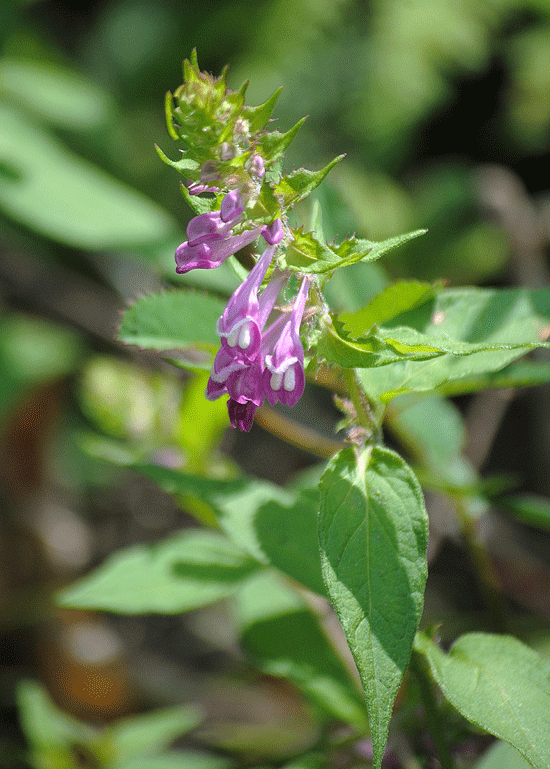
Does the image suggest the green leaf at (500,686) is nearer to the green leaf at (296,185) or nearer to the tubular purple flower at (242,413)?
the tubular purple flower at (242,413)

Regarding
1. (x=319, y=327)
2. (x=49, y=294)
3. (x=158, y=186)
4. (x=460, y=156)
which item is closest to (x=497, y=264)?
(x=460, y=156)

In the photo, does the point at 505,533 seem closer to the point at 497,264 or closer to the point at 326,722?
the point at 326,722

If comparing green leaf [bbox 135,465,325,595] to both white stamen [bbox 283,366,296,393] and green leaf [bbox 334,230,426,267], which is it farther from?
green leaf [bbox 334,230,426,267]

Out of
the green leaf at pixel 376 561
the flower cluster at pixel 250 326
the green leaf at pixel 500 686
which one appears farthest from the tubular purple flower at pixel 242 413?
the green leaf at pixel 500 686

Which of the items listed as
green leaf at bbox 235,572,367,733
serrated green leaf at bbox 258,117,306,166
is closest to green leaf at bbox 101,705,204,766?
green leaf at bbox 235,572,367,733

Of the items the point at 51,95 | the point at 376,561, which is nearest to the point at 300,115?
the point at 51,95

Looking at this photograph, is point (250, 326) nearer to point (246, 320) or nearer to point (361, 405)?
point (246, 320)
